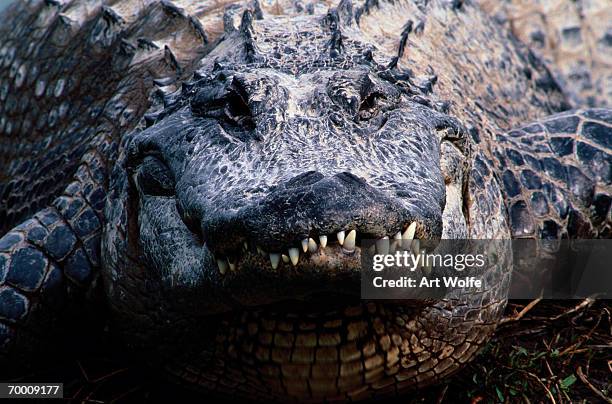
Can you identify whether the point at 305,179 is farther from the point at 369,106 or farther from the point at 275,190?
the point at 369,106

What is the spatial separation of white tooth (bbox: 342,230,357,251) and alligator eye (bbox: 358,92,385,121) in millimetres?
667

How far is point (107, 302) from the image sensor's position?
4102mm

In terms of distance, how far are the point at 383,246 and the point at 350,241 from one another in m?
0.11

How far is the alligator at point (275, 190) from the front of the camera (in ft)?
9.96

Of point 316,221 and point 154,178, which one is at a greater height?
point 316,221

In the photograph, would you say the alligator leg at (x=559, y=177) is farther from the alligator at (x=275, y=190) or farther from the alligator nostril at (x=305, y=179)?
the alligator nostril at (x=305, y=179)

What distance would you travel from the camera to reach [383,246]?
9.64 ft

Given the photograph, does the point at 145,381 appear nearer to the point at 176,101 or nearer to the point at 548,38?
the point at 176,101

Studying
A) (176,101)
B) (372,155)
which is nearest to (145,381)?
(176,101)

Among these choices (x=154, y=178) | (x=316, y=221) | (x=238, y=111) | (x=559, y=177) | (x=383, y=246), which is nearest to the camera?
(x=316, y=221)

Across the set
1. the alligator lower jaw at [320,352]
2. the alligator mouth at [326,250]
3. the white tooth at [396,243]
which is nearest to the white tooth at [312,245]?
the alligator mouth at [326,250]

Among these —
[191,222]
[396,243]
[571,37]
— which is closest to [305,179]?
[396,243]

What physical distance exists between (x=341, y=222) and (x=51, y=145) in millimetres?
2712

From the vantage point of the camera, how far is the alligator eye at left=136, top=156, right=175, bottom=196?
3.60m
